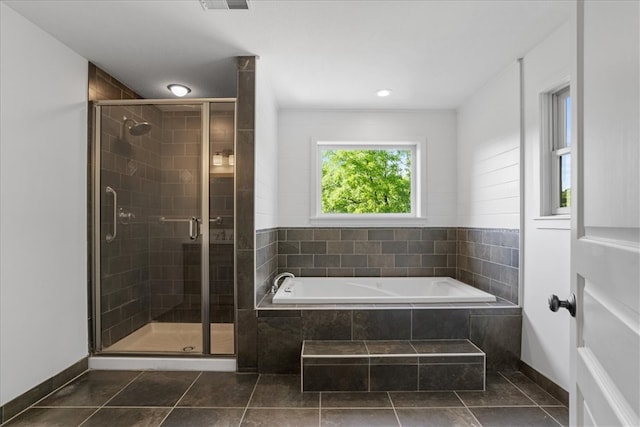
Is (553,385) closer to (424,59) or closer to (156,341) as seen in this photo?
(424,59)

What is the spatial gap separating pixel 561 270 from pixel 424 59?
1717 millimetres

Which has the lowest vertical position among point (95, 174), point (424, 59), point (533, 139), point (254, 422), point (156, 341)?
point (254, 422)

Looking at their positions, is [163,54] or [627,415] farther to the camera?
[163,54]

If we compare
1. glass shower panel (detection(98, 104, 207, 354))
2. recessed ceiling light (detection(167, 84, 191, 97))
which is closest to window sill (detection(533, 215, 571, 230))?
glass shower panel (detection(98, 104, 207, 354))

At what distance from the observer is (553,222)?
232 cm

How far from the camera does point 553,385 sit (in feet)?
7.53

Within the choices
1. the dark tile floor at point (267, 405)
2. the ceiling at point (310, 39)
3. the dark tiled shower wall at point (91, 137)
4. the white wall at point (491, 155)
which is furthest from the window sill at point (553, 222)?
the dark tiled shower wall at point (91, 137)

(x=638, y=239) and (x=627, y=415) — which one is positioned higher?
(x=638, y=239)

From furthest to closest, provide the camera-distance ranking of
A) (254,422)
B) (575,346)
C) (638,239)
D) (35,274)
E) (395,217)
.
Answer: (395,217)
(35,274)
(254,422)
(575,346)
(638,239)

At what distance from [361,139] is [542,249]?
2074mm

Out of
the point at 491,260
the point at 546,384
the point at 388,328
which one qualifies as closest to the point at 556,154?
the point at 491,260

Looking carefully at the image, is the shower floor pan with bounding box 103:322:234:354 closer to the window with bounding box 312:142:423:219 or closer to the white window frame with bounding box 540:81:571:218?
the window with bounding box 312:142:423:219

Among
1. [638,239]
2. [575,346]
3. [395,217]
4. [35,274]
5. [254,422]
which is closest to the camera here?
[638,239]

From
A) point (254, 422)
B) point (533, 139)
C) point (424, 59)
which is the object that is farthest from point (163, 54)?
point (533, 139)
